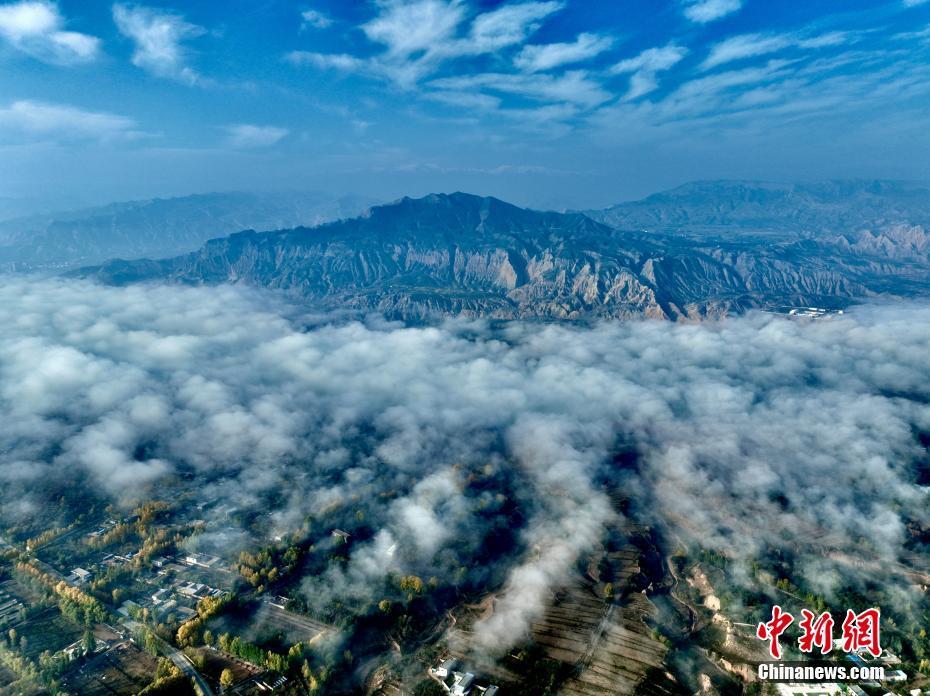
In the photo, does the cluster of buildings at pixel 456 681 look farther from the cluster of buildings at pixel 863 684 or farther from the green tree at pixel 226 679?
the cluster of buildings at pixel 863 684

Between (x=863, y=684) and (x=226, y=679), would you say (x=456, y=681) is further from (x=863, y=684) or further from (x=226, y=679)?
(x=863, y=684)

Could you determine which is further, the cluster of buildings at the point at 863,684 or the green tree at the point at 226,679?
the green tree at the point at 226,679

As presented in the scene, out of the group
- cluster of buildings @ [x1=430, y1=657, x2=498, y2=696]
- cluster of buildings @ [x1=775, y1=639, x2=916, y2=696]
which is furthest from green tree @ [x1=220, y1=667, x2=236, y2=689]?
cluster of buildings @ [x1=775, y1=639, x2=916, y2=696]

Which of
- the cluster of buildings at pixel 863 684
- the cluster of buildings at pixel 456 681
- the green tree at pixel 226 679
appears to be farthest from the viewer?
the green tree at pixel 226 679

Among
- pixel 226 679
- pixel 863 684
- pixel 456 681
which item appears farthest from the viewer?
pixel 226 679

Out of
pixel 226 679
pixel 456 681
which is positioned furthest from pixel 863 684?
pixel 226 679

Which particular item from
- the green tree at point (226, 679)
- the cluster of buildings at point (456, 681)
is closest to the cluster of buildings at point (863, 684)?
the cluster of buildings at point (456, 681)

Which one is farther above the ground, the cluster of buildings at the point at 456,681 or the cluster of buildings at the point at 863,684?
the cluster of buildings at the point at 863,684

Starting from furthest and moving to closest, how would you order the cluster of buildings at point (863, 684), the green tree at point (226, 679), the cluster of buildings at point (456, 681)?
the green tree at point (226, 679) → the cluster of buildings at point (456, 681) → the cluster of buildings at point (863, 684)
